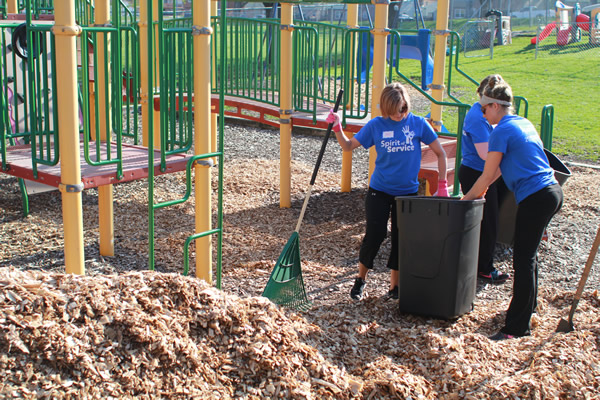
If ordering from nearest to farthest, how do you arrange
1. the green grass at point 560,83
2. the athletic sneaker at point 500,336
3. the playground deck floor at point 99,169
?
the athletic sneaker at point 500,336 < the playground deck floor at point 99,169 < the green grass at point 560,83

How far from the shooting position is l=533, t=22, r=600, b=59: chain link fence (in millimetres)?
22516

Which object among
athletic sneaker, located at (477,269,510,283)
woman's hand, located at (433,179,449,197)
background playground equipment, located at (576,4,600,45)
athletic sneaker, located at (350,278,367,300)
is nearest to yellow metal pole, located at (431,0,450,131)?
athletic sneaker, located at (477,269,510,283)

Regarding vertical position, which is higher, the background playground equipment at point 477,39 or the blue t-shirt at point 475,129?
the background playground equipment at point 477,39

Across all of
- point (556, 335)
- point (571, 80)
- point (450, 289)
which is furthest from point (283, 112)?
point (571, 80)

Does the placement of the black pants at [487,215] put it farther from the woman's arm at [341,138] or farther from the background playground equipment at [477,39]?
the background playground equipment at [477,39]

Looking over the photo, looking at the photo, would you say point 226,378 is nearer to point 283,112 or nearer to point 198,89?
point 198,89

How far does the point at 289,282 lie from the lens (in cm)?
499

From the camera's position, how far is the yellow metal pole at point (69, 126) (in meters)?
3.95

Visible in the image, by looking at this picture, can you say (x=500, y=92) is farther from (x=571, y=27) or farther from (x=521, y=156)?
(x=571, y=27)

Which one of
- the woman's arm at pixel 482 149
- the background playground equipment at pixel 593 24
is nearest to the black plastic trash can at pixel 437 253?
the woman's arm at pixel 482 149

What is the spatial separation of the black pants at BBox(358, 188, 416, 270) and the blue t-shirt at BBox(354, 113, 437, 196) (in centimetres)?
7

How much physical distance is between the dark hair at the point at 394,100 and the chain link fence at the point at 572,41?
18258 mm

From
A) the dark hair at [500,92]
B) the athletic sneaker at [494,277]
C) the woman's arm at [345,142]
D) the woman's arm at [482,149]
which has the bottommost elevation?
the athletic sneaker at [494,277]

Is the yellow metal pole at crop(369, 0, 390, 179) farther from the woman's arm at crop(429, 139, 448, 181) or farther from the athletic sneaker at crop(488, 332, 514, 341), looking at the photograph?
the athletic sneaker at crop(488, 332, 514, 341)
